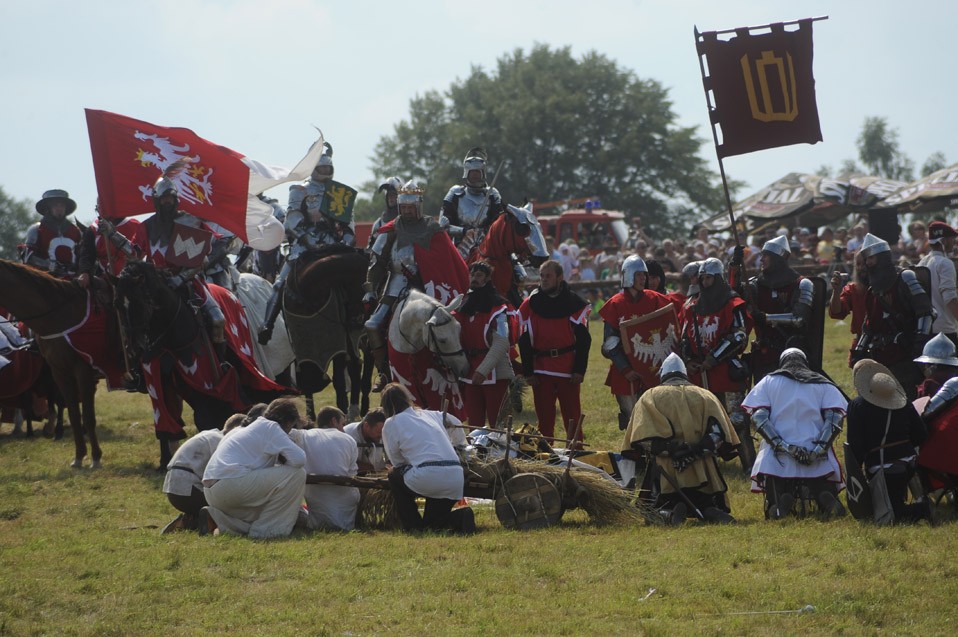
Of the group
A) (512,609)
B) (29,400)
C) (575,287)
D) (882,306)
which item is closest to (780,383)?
(882,306)

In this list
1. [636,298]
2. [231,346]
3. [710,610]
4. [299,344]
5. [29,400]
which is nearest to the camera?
[710,610]

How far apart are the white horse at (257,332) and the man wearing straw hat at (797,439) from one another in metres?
6.63

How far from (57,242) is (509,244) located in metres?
5.30

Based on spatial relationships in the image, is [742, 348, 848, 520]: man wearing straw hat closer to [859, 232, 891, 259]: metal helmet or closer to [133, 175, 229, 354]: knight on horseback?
[859, 232, 891, 259]: metal helmet

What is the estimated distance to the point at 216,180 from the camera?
43.0 feet

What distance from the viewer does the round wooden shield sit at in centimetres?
927

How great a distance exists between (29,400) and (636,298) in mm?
7772

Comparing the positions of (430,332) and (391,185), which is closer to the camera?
(430,332)

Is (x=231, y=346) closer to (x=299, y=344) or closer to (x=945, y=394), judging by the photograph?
(x=299, y=344)

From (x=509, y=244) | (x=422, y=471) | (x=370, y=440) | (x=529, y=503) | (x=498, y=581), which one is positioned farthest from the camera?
(x=509, y=244)

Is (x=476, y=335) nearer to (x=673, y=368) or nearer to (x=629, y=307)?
(x=629, y=307)

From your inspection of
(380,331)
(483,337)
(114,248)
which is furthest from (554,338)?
(114,248)

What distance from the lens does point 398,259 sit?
41.1ft

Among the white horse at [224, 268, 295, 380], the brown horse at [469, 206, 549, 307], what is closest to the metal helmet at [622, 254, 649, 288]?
the brown horse at [469, 206, 549, 307]
